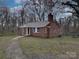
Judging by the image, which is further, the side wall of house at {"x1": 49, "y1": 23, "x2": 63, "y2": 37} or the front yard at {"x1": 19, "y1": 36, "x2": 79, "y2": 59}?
the side wall of house at {"x1": 49, "y1": 23, "x2": 63, "y2": 37}

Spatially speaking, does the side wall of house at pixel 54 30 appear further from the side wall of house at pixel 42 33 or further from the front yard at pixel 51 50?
the front yard at pixel 51 50

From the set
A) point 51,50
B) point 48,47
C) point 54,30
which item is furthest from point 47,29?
point 51,50

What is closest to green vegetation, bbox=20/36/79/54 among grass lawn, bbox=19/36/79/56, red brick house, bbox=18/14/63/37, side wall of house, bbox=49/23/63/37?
grass lawn, bbox=19/36/79/56

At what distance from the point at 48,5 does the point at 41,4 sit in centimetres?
284

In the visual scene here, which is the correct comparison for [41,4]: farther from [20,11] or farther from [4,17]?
[4,17]

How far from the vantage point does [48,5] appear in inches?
1975

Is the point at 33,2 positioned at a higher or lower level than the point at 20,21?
higher

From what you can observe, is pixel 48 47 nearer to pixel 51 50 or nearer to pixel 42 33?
pixel 51 50

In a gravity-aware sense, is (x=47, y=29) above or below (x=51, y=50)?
above

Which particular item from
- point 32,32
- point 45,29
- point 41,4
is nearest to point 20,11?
point 41,4

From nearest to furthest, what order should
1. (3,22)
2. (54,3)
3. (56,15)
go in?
(54,3)
(56,15)
(3,22)

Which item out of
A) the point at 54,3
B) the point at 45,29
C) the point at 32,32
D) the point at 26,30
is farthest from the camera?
the point at 54,3

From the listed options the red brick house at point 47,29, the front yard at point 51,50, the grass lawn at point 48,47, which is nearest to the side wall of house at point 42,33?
the red brick house at point 47,29

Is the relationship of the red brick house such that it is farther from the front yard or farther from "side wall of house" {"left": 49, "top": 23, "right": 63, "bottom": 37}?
the front yard
